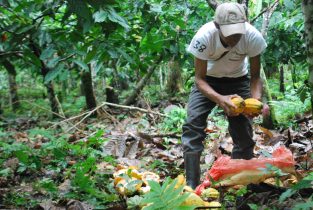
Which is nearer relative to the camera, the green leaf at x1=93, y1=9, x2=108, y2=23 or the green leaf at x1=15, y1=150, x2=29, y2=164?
Answer: the green leaf at x1=93, y1=9, x2=108, y2=23

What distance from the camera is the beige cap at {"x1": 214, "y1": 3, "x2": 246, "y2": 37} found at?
3344mm

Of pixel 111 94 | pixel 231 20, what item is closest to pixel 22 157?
pixel 231 20

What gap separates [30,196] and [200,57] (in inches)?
75.2

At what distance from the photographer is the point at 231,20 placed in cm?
334

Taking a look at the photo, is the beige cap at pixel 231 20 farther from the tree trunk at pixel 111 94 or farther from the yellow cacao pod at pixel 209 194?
the tree trunk at pixel 111 94

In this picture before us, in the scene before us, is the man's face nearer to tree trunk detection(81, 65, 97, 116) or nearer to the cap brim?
the cap brim

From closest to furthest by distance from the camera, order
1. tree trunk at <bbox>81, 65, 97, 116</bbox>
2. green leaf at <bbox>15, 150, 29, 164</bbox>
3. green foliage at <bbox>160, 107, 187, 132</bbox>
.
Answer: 1. green leaf at <bbox>15, 150, 29, 164</bbox>
2. green foliage at <bbox>160, 107, 187, 132</bbox>
3. tree trunk at <bbox>81, 65, 97, 116</bbox>

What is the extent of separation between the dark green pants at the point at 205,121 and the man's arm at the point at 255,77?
0.26 ft

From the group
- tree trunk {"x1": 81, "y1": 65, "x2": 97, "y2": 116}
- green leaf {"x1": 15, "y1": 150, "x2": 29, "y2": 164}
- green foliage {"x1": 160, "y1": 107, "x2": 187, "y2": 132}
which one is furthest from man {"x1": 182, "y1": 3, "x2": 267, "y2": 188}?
tree trunk {"x1": 81, "y1": 65, "x2": 97, "y2": 116}

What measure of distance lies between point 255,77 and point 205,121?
0.65m

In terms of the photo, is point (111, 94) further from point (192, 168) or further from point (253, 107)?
point (253, 107)

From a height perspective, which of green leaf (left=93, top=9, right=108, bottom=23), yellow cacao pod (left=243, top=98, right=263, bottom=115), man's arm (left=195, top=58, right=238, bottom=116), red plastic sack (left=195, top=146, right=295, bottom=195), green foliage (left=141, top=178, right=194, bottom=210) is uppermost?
green leaf (left=93, top=9, right=108, bottom=23)

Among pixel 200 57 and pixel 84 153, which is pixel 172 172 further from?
pixel 200 57

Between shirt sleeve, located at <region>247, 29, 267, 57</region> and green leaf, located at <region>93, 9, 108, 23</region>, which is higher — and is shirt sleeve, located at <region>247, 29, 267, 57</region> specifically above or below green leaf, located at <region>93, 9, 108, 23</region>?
below
